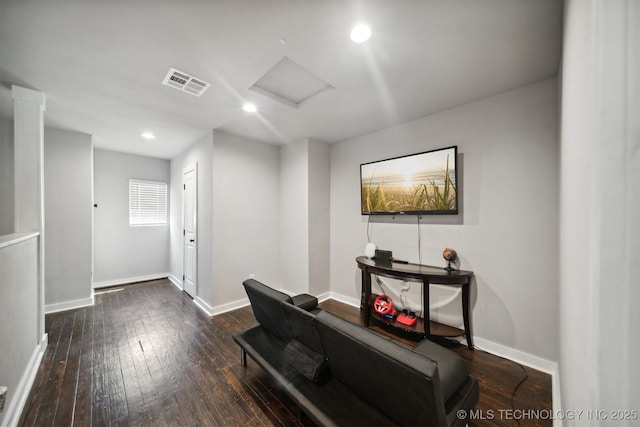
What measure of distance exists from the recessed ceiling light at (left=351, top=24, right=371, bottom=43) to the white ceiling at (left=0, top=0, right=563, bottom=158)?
0.13 ft

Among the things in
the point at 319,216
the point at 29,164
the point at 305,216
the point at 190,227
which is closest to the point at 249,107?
the point at 305,216

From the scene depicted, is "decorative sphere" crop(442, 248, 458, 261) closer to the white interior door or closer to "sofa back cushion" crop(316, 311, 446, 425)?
"sofa back cushion" crop(316, 311, 446, 425)

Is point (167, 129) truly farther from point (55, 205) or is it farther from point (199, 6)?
point (199, 6)

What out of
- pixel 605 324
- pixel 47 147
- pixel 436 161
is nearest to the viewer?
pixel 605 324

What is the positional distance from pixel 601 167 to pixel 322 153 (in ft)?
12.1

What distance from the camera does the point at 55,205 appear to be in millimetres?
3498

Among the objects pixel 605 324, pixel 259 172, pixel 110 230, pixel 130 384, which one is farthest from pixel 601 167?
pixel 110 230

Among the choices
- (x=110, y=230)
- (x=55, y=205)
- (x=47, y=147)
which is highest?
(x=47, y=147)

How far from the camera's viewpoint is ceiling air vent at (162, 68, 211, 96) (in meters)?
2.11

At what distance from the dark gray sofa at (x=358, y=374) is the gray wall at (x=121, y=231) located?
14.9ft

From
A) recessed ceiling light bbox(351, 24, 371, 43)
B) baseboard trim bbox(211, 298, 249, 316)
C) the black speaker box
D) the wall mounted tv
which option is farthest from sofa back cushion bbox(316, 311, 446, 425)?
baseboard trim bbox(211, 298, 249, 316)

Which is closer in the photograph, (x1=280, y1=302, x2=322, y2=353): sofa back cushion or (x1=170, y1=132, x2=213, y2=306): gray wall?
(x1=280, y1=302, x2=322, y2=353): sofa back cushion

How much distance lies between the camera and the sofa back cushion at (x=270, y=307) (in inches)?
71.7

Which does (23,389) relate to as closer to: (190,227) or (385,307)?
(190,227)
